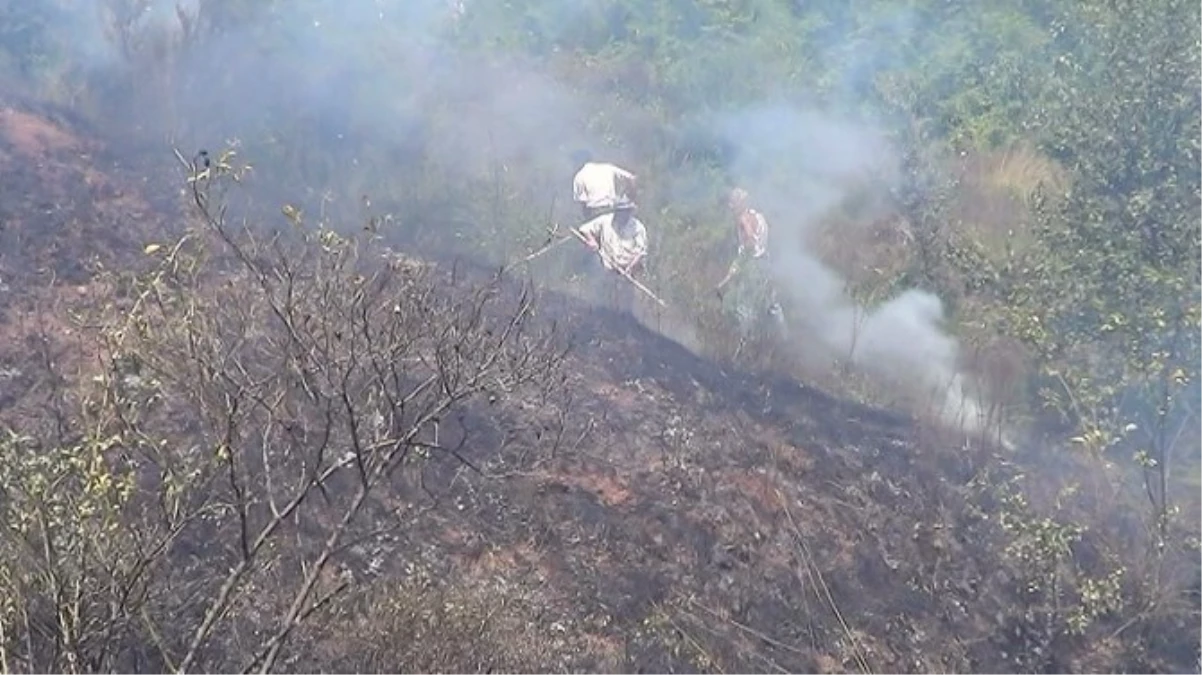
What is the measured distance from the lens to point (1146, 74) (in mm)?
8602

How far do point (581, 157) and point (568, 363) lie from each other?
18.0 ft

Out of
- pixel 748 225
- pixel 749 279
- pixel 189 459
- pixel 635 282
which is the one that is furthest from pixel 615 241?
pixel 189 459

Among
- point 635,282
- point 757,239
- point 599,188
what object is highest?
point 757,239

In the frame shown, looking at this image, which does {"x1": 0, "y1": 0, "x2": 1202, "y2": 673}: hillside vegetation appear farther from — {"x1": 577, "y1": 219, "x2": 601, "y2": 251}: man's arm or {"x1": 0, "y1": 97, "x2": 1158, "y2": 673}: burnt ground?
{"x1": 577, "y1": 219, "x2": 601, "y2": 251}: man's arm

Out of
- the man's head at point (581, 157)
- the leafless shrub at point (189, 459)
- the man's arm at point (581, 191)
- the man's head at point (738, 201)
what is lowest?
the leafless shrub at point (189, 459)

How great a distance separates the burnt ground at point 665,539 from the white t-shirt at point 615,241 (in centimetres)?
135

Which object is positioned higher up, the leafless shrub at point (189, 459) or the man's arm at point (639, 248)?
the man's arm at point (639, 248)

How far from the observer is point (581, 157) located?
13234 mm

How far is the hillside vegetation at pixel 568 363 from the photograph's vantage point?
370cm

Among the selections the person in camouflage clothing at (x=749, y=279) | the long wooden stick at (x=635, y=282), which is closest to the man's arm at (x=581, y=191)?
the long wooden stick at (x=635, y=282)

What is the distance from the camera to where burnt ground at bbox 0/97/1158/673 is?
5.29m

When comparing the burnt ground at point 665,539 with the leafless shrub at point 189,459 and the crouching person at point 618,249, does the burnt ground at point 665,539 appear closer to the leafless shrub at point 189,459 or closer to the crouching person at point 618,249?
the leafless shrub at point 189,459

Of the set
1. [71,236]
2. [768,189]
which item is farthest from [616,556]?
[768,189]

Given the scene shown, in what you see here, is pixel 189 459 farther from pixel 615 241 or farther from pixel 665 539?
pixel 615 241
